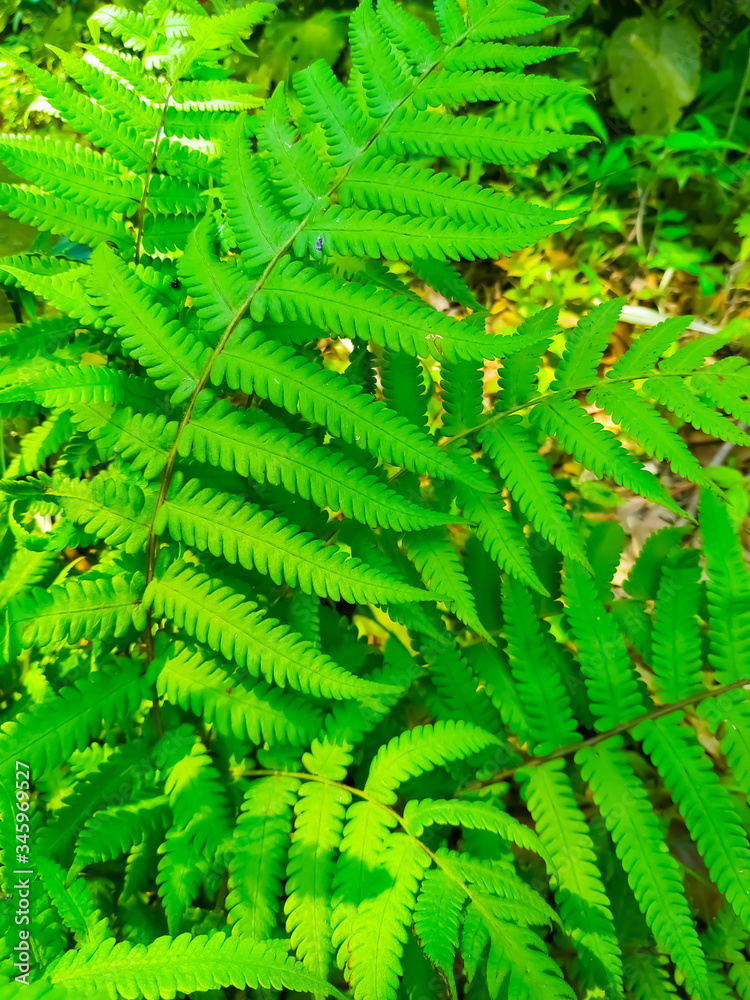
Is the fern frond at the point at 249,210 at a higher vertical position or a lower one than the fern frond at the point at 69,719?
higher

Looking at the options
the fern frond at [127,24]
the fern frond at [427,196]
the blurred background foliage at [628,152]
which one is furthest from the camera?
the blurred background foliage at [628,152]

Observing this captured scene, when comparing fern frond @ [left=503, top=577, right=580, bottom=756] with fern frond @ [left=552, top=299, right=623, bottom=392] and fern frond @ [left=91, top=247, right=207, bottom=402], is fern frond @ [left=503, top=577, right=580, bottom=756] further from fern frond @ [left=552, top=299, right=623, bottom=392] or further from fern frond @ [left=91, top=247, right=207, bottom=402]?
fern frond @ [left=91, top=247, right=207, bottom=402]

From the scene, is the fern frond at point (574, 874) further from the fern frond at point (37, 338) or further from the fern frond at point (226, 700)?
the fern frond at point (37, 338)

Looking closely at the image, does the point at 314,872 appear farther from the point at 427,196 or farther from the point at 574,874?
the point at 427,196

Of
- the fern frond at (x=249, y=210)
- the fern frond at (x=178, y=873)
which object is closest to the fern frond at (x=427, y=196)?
the fern frond at (x=249, y=210)

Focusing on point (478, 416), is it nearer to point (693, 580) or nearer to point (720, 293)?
point (693, 580)

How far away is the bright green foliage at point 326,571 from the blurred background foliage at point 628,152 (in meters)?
1.39

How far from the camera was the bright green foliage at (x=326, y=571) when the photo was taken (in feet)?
3.67

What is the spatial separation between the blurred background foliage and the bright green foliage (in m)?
1.39

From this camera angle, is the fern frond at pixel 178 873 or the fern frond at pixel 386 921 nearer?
the fern frond at pixel 386 921

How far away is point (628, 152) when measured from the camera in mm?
3016

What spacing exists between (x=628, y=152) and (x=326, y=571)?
9.44 ft

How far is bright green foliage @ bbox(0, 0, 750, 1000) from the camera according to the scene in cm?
112

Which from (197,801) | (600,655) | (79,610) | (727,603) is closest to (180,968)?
(197,801)
